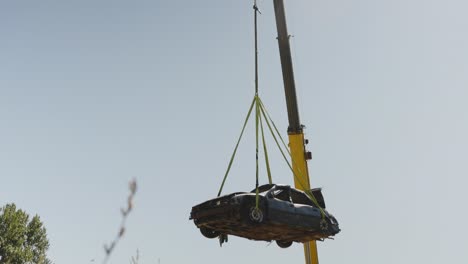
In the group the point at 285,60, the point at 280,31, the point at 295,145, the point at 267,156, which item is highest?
the point at 280,31

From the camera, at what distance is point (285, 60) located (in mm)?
14109

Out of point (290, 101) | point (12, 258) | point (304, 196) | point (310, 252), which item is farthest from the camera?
point (12, 258)

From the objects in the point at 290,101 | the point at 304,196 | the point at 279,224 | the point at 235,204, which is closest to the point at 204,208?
the point at 235,204

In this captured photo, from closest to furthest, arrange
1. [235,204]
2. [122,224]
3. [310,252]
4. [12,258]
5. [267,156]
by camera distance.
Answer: [122,224] → [235,204] → [267,156] → [310,252] → [12,258]

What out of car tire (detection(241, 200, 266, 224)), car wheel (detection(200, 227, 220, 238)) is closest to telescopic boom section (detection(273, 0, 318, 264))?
car wheel (detection(200, 227, 220, 238))

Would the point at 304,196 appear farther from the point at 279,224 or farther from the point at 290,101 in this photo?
the point at 290,101

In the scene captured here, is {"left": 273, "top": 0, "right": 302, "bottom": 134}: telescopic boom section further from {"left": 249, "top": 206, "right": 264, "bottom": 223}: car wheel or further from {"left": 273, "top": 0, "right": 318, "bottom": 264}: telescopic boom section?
{"left": 249, "top": 206, "right": 264, "bottom": 223}: car wheel

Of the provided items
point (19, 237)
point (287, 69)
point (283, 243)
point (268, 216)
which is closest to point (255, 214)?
point (268, 216)

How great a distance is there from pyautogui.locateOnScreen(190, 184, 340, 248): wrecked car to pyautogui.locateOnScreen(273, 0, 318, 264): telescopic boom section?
A: 1997 millimetres

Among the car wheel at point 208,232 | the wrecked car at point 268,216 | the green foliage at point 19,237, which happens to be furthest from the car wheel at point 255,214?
the green foliage at point 19,237

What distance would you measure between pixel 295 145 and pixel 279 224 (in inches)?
179

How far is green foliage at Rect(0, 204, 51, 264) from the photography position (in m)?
38.3

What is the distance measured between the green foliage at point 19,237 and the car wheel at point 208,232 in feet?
103

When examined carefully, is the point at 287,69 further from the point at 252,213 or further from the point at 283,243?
the point at 252,213
